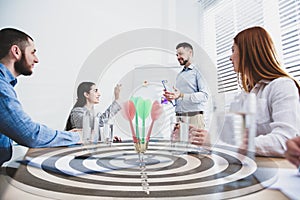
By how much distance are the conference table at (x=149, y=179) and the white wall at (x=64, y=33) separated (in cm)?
131

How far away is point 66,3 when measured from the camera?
1774 millimetres

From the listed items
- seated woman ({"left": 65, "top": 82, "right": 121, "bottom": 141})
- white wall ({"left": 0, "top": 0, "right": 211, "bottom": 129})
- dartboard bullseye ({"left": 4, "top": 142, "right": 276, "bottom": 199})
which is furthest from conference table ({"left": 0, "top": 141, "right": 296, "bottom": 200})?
white wall ({"left": 0, "top": 0, "right": 211, "bottom": 129})

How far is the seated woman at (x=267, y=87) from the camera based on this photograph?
1.42 ft

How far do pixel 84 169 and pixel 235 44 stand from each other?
1.57 feet

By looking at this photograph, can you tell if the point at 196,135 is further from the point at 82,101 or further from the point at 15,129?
the point at 82,101

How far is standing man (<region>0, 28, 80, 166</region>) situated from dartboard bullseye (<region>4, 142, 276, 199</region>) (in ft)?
1.11

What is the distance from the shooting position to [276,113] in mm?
484

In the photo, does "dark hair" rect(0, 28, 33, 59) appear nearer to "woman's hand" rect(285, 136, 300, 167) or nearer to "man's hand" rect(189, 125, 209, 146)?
"man's hand" rect(189, 125, 209, 146)

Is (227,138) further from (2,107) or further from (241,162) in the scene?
(2,107)

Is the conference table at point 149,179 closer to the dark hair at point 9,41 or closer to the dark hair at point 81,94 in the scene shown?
the dark hair at point 9,41

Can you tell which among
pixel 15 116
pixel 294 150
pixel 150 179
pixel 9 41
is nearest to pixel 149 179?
pixel 150 179

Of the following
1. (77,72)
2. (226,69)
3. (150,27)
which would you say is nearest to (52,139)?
(77,72)

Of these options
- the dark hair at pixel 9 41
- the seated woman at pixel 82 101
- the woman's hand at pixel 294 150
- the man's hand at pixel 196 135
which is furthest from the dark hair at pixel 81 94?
the woman's hand at pixel 294 150

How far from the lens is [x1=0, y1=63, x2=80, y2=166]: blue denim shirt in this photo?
750mm
